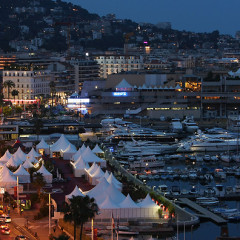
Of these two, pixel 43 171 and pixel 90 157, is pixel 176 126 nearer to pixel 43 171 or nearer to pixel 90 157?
pixel 90 157

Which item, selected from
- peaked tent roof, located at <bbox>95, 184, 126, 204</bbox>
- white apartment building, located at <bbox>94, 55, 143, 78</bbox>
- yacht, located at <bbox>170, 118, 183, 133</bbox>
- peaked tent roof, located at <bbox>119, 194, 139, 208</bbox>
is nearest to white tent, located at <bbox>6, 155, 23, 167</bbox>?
peaked tent roof, located at <bbox>95, 184, 126, 204</bbox>

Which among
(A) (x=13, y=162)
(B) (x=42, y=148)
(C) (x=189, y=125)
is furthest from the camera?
(C) (x=189, y=125)

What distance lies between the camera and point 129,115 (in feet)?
212

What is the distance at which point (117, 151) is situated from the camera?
50.6 m

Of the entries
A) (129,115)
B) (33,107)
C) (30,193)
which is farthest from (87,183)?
(33,107)

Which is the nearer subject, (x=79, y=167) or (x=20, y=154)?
(x=79, y=167)

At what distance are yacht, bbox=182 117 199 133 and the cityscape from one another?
2.6 inches

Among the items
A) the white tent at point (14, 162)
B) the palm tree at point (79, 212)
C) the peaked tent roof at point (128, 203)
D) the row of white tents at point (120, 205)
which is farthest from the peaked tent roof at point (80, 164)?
the palm tree at point (79, 212)

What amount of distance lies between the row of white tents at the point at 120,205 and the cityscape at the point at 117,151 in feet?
0.11

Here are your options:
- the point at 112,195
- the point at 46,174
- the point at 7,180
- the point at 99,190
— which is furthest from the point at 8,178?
the point at 112,195

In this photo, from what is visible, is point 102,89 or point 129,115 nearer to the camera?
point 129,115

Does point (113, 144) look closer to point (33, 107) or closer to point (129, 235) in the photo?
point (33, 107)

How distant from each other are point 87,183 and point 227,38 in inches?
5761

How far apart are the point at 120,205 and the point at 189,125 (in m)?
28.5
